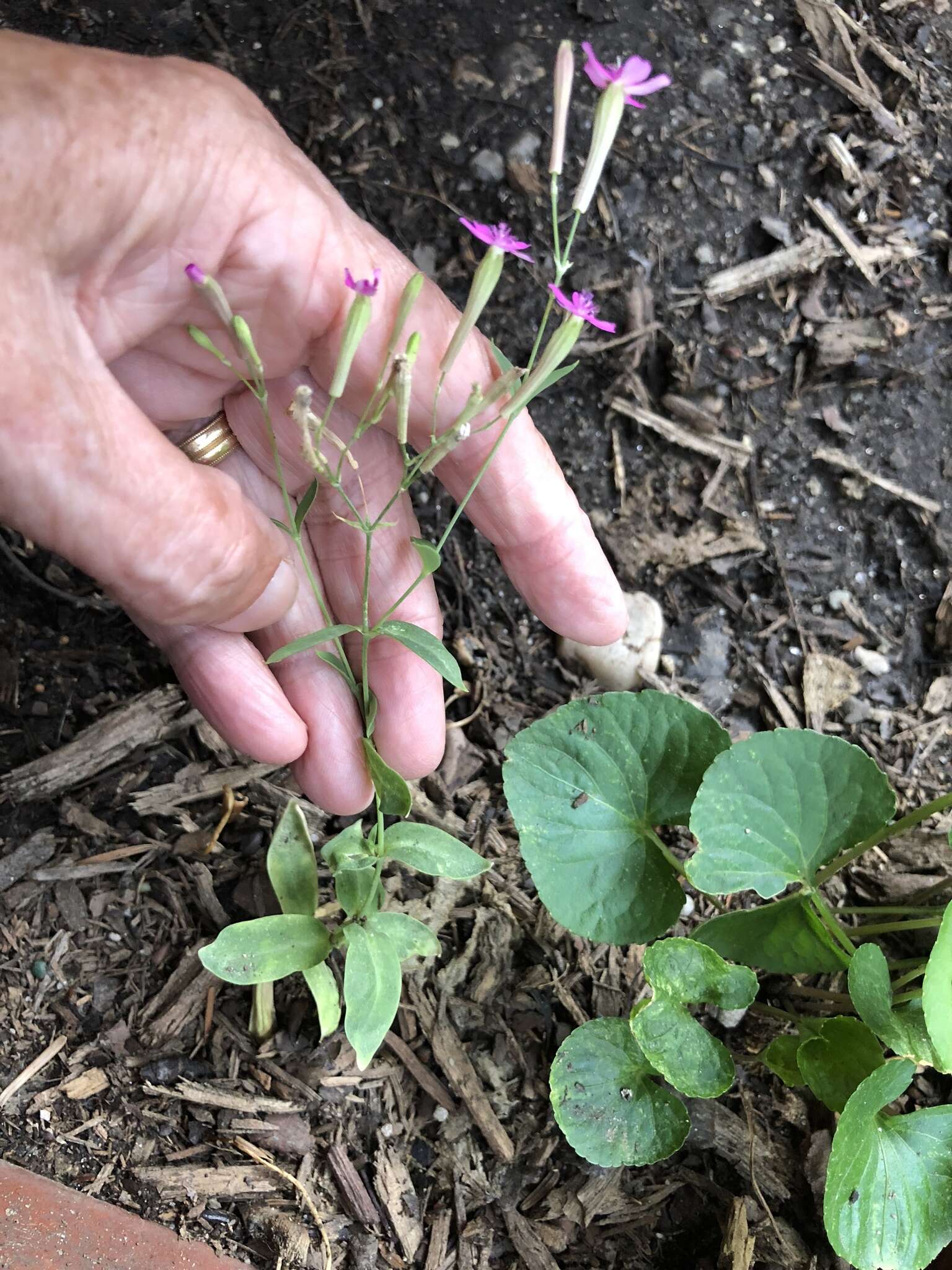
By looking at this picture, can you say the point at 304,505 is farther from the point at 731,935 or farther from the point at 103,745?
the point at 731,935

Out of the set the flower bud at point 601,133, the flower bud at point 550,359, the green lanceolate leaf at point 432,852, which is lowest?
the green lanceolate leaf at point 432,852

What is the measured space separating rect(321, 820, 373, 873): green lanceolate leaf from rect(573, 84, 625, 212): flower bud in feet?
3.84

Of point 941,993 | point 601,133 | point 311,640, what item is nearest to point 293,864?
point 311,640

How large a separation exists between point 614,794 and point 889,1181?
805 mm

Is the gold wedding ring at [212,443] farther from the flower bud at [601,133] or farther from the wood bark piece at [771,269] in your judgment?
the wood bark piece at [771,269]

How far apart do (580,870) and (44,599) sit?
1.37m

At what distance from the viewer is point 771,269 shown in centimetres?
282

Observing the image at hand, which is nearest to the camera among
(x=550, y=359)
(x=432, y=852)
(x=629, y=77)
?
(x=629, y=77)

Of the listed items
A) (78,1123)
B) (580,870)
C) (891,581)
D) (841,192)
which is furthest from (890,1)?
(78,1123)

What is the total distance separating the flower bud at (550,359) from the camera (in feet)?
4.94

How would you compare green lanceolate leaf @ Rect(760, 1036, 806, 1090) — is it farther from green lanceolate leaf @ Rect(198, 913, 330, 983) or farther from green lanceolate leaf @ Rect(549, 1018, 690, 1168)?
green lanceolate leaf @ Rect(198, 913, 330, 983)

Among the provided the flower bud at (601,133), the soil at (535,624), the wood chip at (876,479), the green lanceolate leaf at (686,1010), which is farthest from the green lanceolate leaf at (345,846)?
the wood chip at (876,479)

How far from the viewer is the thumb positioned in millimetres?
1441

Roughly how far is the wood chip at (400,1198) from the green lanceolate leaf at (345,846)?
0.59 m
